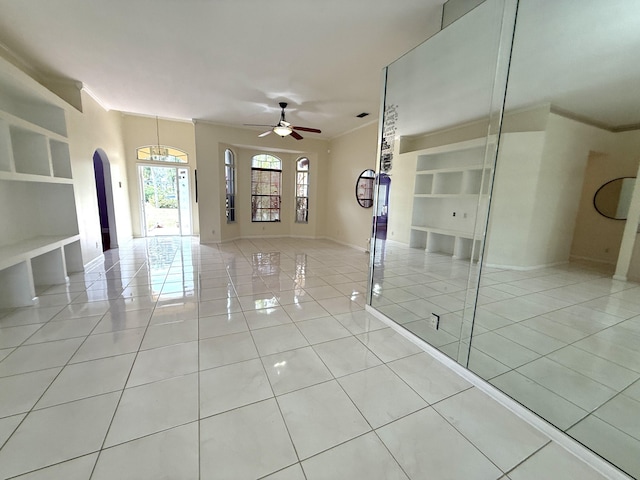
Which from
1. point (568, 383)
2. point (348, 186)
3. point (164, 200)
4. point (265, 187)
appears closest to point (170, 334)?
point (568, 383)

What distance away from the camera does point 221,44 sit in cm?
307

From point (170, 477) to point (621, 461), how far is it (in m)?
2.24

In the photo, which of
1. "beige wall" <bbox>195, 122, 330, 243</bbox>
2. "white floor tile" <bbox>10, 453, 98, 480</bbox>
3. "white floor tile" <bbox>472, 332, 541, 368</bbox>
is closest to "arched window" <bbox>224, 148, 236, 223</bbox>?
"beige wall" <bbox>195, 122, 330, 243</bbox>

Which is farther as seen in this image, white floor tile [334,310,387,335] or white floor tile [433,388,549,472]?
white floor tile [334,310,387,335]

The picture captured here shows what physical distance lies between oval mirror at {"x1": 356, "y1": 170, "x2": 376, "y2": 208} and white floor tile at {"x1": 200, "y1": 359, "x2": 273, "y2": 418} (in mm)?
4946

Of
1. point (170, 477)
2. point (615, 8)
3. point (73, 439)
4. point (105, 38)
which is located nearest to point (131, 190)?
point (105, 38)

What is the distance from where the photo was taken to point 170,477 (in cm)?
119

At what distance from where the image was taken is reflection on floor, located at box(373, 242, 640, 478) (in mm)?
1635

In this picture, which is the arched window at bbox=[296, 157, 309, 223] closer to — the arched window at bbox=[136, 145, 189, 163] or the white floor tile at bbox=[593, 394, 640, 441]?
the arched window at bbox=[136, 145, 189, 163]

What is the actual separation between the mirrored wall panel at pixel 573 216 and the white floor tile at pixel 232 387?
161 cm

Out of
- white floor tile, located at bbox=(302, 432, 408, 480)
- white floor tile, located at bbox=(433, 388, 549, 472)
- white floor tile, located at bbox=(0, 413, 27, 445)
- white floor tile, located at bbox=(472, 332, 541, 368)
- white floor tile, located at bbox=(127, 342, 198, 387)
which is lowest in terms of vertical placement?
white floor tile, located at bbox=(433, 388, 549, 472)

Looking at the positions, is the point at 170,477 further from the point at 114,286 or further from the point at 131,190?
the point at 131,190

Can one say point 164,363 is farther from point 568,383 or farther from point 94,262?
point 94,262

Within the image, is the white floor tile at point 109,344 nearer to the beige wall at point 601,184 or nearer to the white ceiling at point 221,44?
the white ceiling at point 221,44
